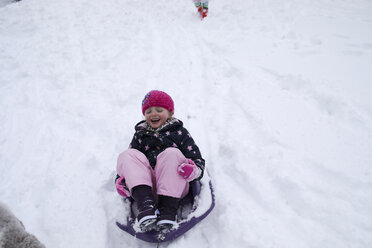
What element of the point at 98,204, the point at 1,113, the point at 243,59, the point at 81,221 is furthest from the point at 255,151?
the point at 1,113

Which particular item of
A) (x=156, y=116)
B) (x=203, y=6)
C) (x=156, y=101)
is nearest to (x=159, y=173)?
(x=156, y=116)

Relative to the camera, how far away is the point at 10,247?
1.24 meters

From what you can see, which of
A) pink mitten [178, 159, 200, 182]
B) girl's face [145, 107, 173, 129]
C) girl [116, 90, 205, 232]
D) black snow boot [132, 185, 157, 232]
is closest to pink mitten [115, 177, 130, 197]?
girl [116, 90, 205, 232]

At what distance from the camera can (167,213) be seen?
6.19 ft

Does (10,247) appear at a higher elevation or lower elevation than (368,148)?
higher

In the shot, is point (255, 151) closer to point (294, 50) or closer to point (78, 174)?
point (78, 174)

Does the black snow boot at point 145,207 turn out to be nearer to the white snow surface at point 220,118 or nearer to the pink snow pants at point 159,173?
the pink snow pants at point 159,173

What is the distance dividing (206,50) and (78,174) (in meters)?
3.68

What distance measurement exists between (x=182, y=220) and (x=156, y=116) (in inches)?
44.0

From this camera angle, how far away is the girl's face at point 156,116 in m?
2.53

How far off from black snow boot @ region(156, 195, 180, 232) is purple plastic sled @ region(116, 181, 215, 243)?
7 centimetres

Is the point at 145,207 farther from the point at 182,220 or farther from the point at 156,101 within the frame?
the point at 156,101

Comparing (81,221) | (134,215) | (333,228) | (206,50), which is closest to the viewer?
(333,228)

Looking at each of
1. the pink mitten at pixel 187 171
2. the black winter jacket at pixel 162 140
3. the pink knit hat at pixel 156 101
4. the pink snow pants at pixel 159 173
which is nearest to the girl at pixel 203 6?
the pink knit hat at pixel 156 101
